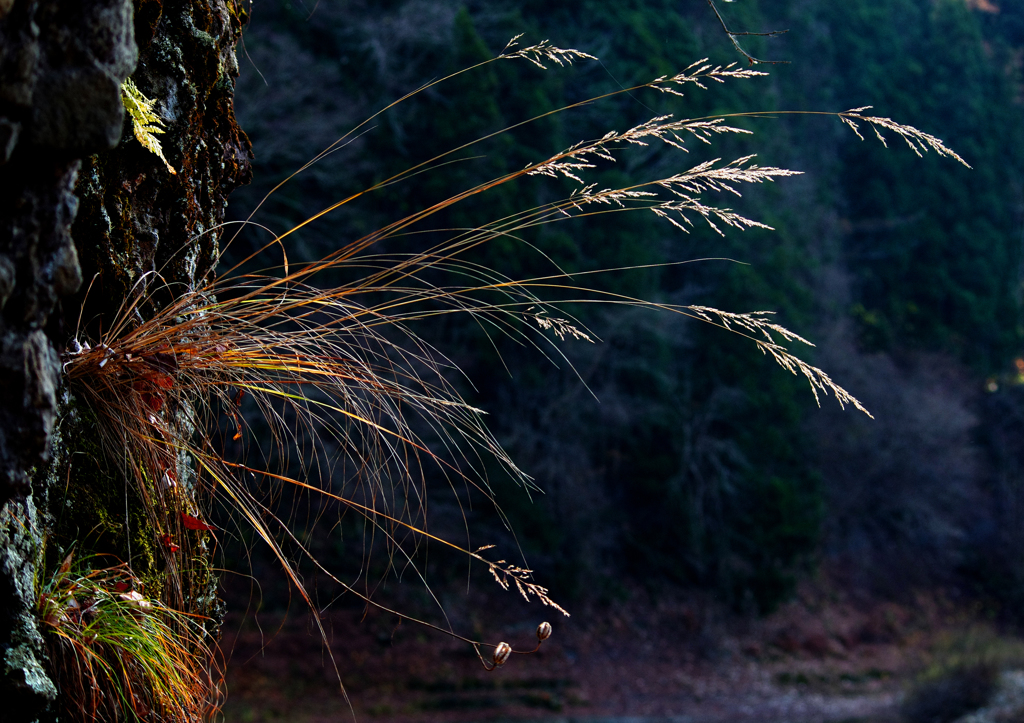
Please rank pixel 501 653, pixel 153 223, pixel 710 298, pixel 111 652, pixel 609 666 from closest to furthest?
pixel 111 652 < pixel 501 653 < pixel 153 223 < pixel 609 666 < pixel 710 298

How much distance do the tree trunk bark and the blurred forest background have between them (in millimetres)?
7548

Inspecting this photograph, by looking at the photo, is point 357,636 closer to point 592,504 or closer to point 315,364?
point 592,504

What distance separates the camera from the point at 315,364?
54.0 inches

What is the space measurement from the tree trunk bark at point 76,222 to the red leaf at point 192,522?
70 millimetres

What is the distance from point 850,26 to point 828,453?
10.0 meters

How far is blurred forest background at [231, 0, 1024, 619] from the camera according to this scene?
413 inches

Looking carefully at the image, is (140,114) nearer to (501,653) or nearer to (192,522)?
(192,522)

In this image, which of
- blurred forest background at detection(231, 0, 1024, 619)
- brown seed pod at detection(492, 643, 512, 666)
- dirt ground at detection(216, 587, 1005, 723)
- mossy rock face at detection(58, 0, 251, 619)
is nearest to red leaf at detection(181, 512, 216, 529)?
mossy rock face at detection(58, 0, 251, 619)

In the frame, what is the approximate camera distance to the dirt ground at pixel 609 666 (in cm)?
855

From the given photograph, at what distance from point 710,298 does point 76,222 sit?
12.1 metres

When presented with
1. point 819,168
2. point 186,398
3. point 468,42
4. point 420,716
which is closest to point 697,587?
point 420,716

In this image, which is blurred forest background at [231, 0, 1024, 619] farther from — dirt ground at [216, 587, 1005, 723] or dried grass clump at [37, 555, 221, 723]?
dried grass clump at [37, 555, 221, 723]

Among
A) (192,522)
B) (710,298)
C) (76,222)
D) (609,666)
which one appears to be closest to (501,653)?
(192,522)

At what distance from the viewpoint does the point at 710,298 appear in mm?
12797
